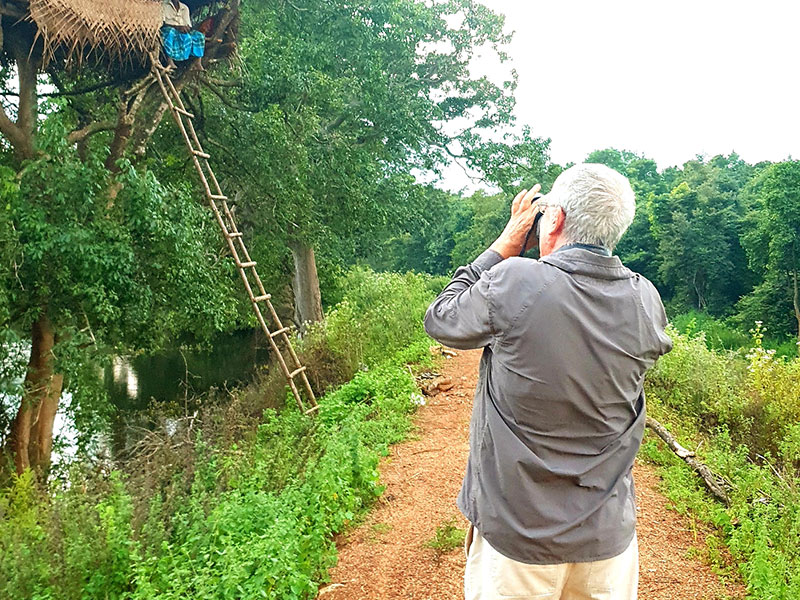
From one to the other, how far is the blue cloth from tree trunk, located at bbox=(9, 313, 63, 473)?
12.0 feet

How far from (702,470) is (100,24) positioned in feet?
24.2

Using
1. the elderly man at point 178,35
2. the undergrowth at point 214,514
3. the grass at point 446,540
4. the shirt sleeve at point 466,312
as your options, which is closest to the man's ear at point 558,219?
the shirt sleeve at point 466,312

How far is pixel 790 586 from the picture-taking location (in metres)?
3.62

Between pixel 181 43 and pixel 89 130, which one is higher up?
pixel 181 43

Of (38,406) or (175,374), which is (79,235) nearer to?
(38,406)

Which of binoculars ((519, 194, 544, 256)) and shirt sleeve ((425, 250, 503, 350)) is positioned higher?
binoculars ((519, 194, 544, 256))

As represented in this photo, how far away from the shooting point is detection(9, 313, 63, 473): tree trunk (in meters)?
8.70

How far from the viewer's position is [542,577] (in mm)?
1818

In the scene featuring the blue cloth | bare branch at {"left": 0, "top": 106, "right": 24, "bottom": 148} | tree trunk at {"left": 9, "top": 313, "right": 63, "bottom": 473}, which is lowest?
tree trunk at {"left": 9, "top": 313, "right": 63, "bottom": 473}

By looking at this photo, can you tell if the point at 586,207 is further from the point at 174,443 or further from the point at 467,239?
the point at 467,239

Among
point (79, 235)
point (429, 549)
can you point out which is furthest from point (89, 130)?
point (429, 549)

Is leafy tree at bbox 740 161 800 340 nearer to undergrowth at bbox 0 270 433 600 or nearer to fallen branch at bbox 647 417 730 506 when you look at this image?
fallen branch at bbox 647 417 730 506

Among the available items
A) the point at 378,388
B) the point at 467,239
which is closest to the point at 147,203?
the point at 378,388

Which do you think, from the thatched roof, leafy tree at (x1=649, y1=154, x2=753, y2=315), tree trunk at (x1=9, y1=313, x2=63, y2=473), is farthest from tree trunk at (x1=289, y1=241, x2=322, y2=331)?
leafy tree at (x1=649, y1=154, x2=753, y2=315)
